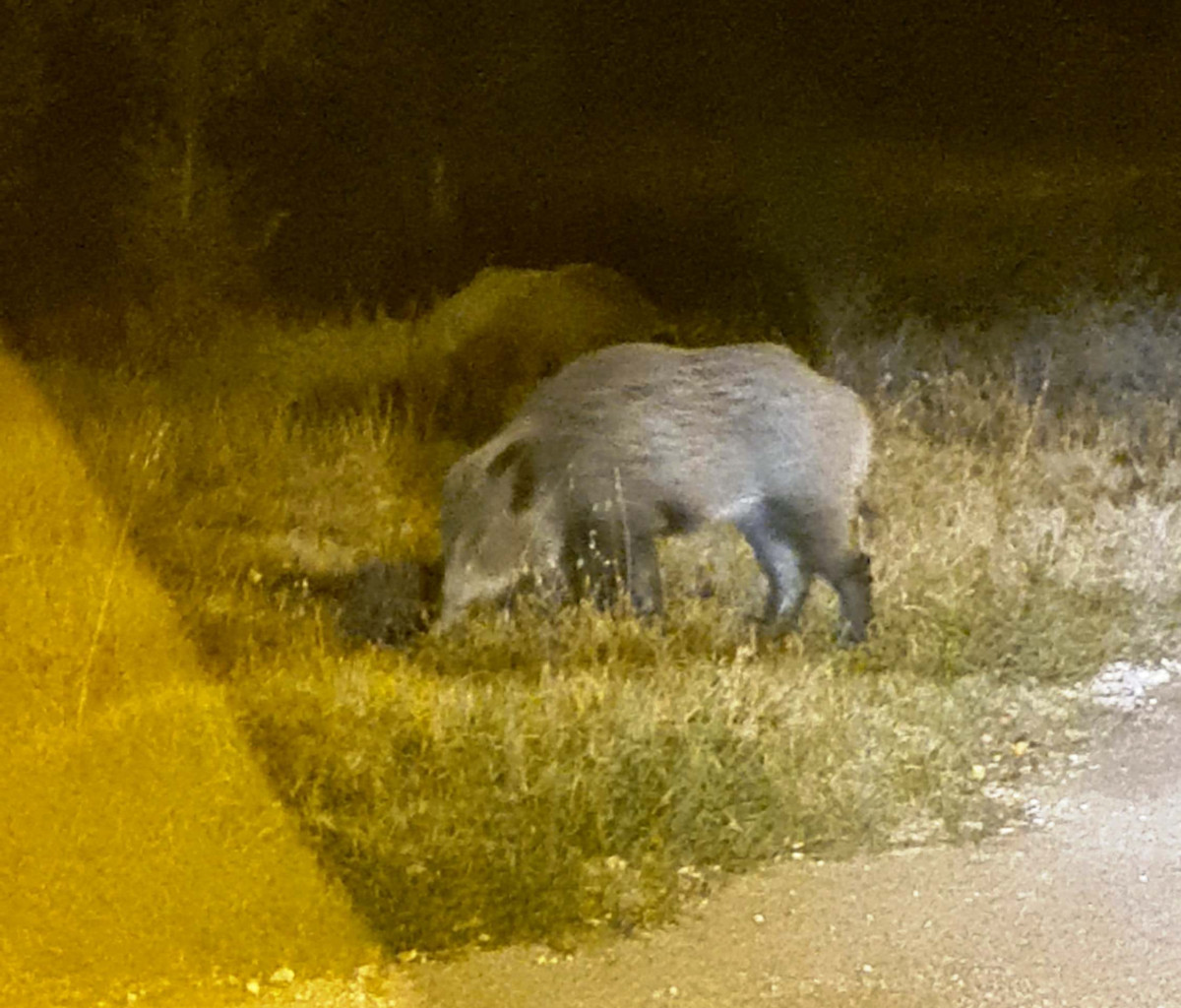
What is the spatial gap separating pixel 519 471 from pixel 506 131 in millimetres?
15046

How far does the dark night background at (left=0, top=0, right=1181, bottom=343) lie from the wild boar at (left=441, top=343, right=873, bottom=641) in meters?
6.83

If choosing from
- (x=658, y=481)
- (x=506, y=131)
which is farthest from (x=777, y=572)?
(x=506, y=131)

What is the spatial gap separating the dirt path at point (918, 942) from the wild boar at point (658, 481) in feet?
7.04

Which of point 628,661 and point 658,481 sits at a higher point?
point 658,481

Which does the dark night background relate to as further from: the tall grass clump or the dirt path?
Answer: the dirt path

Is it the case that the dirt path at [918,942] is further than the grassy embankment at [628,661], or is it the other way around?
the grassy embankment at [628,661]

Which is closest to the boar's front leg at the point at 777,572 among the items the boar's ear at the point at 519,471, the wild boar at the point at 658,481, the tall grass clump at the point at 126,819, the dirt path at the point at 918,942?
the wild boar at the point at 658,481

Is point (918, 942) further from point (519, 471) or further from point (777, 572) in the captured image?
point (519, 471)

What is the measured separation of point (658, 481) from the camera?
689 cm

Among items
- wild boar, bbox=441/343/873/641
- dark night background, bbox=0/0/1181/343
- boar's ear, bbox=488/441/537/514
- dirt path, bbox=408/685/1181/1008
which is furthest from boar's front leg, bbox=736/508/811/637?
dark night background, bbox=0/0/1181/343

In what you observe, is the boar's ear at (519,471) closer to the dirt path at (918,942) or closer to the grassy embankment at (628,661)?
the grassy embankment at (628,661)

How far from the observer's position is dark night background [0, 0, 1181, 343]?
12.6 m

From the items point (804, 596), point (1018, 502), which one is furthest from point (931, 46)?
point (804, 596)

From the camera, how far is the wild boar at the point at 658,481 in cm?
680
